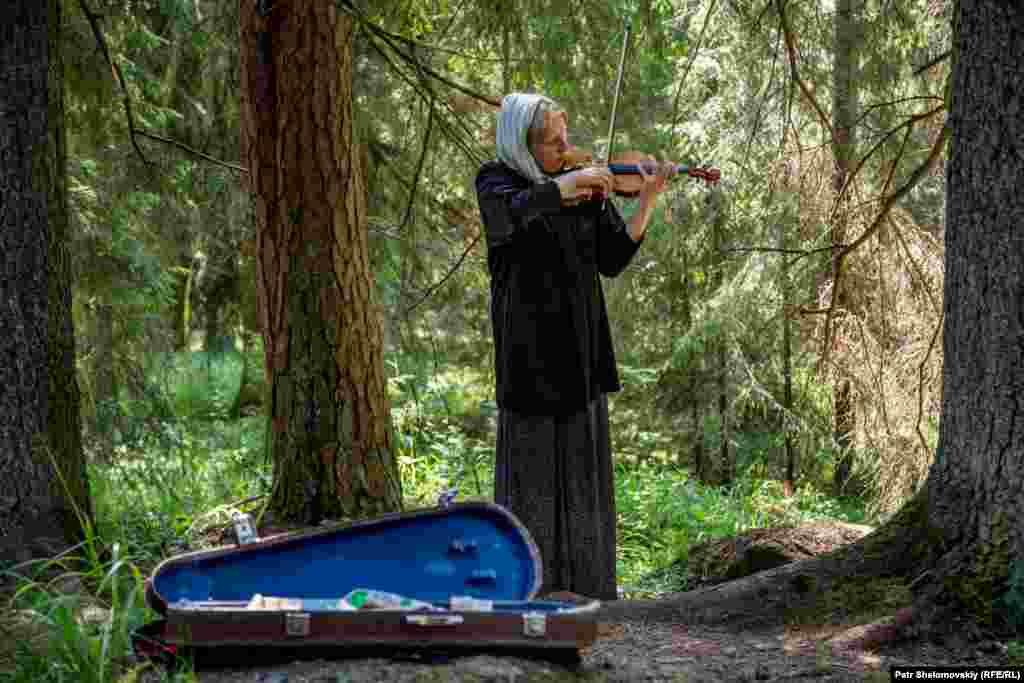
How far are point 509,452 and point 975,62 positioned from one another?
2161 mm

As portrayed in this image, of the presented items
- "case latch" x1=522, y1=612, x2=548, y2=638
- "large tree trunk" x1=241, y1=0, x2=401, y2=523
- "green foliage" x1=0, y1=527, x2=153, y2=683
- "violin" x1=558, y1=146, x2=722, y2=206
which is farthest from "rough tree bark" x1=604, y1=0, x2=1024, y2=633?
"large tree trunk" x1=241, y1=0, x2=401, y2=523

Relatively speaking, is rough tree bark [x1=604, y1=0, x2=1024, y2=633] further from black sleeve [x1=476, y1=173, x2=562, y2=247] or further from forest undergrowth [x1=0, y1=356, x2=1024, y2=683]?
black sleeve [x1=476, y1=173, x2=562, y2=247]

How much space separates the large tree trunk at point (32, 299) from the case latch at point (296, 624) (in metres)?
1.47

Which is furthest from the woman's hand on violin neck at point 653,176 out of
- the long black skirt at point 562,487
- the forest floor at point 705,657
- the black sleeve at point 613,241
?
the forest floor at point 705,657

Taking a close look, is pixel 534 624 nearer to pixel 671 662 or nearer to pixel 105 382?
pixel 671 662

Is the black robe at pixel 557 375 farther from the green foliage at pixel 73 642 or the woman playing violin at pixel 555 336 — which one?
the green foliage at pixel 73 642

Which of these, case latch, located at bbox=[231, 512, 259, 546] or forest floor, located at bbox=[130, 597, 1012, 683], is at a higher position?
case latch, located at bbox=[231, 512, 259, 546]

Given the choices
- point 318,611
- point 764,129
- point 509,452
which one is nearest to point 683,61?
point 764,129

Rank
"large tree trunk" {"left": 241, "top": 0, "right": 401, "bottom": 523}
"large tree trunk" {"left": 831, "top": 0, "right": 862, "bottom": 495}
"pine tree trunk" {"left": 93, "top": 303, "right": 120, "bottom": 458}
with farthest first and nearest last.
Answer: "large tree trunk" {"left": 831, "top": 0, "right": 862, "bottom": 495} < "pine tree trunk" {"left": 93, "top": 303, "right": 120, "bottom": 458} < "large tree trunk" {"left": 241, "top": 0, "right": 401, "bottom": 523}

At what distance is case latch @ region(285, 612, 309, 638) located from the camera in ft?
9.94

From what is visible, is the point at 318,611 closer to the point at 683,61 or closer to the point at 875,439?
the point at 875,439

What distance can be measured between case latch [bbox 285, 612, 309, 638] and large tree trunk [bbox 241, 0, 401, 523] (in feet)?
6.69

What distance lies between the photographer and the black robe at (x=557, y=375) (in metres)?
4.35

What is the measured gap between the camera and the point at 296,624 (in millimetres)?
3029
